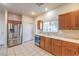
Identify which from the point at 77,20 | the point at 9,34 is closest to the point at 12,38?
the point at 9,34

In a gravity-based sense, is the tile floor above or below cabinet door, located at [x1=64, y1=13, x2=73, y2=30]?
below

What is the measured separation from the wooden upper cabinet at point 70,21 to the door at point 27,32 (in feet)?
16.1

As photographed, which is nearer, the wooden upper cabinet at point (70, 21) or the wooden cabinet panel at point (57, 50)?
the wooden upper cabinet at point (70, 21)

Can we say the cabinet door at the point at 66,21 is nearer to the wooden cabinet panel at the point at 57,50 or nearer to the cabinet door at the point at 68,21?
the cabinet door at the point at 68,21

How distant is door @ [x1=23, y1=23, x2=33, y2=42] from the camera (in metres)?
8.59

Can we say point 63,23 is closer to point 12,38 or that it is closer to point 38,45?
point 38,45

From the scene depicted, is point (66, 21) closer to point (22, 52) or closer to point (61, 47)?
point (61, 47)

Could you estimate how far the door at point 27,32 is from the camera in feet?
28.2

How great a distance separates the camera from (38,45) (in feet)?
21.0

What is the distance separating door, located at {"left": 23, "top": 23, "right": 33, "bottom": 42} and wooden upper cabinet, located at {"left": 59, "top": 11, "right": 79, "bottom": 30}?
193 inches

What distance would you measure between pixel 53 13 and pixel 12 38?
3374mm

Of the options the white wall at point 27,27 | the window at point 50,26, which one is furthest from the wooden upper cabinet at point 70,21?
the white wall at point 27,27

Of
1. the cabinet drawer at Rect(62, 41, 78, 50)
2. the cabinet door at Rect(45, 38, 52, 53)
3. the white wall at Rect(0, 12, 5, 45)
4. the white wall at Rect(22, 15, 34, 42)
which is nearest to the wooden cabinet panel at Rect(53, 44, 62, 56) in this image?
the cabinet drawer at Rect(62, 41, 78, 50)

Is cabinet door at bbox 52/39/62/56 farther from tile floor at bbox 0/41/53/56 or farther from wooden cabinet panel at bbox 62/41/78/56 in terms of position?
tile floor at bbox 0/41/53/56
